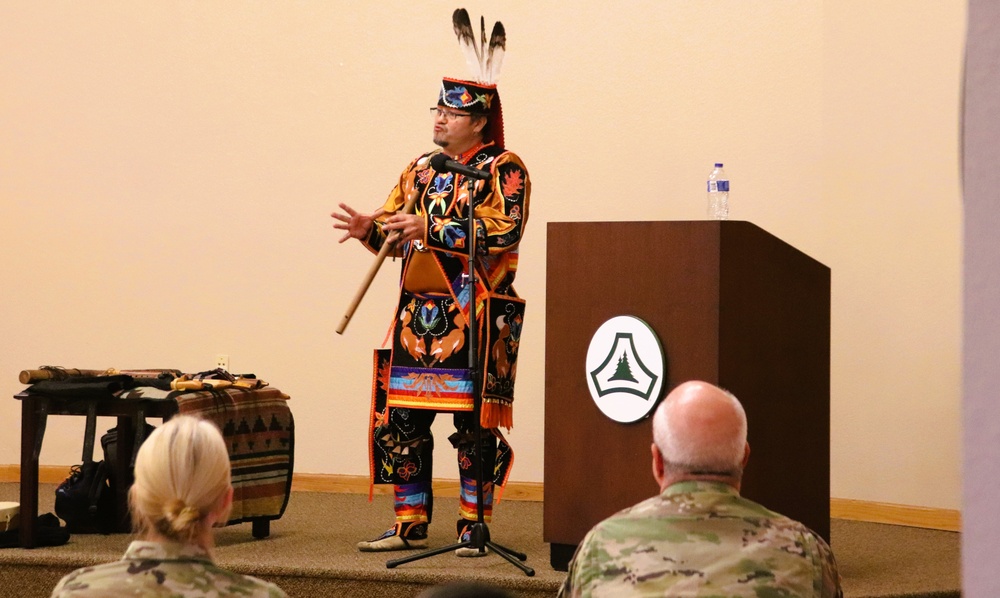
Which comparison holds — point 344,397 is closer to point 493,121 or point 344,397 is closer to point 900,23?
point 493,121

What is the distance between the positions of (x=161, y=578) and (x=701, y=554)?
0.74 meters

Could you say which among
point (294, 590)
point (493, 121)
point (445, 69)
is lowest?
point (294, 590)

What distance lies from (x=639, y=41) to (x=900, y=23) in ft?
3.87

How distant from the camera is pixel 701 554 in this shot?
1687 millimetres

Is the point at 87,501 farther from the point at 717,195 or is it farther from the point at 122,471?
the point at 717,195

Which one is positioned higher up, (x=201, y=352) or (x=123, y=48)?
(x=123, y=48)

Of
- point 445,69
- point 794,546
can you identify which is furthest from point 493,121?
point 794,546

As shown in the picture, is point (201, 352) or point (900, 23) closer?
point (900, 23)

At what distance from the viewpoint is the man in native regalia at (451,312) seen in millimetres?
3662

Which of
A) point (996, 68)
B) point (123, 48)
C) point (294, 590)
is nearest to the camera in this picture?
point (996, 68)

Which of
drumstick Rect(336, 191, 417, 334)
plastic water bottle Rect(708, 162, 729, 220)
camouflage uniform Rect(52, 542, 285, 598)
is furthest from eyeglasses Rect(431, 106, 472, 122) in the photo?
camouflage uniform Rect(52, 542, 285, 598)

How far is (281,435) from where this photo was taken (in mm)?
4168

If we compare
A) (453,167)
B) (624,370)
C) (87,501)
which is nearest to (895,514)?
(624,370)

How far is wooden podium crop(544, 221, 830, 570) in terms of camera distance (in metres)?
3.14
